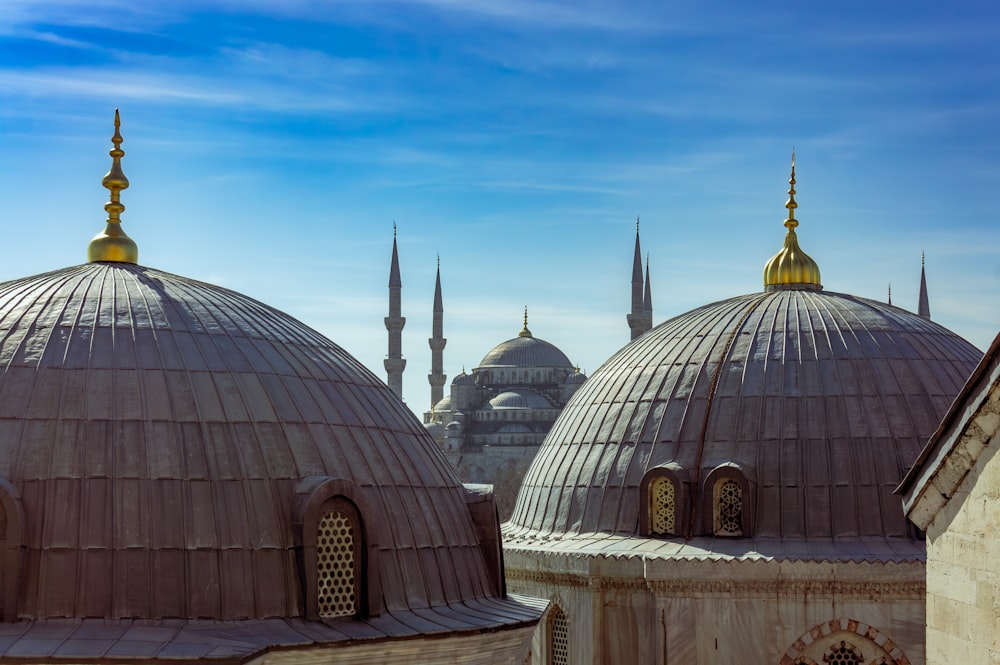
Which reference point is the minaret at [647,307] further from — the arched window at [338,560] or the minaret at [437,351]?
the arched window at [338,560]

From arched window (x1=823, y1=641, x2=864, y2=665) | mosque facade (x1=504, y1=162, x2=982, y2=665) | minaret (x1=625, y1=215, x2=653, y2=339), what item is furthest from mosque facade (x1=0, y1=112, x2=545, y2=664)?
minaret (x1=625, y1=215, x2=653, y2=339)

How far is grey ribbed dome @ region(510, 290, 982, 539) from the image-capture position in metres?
18.4

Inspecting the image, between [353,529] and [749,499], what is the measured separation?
6977 mm

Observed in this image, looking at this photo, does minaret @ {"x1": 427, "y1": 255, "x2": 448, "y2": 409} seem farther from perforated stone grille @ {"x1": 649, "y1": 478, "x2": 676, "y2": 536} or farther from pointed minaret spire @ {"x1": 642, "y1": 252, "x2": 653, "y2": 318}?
perforated stone grille @ {"x1": 649, "y1": 478, "x2": 676, "y2": 536}

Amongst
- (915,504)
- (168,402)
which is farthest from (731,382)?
(915,504)

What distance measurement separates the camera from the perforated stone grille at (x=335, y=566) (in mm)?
12789

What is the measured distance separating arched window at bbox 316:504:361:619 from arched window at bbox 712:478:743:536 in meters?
6.84

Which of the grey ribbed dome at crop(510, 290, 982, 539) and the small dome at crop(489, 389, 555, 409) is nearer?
the grey ribbed dome at crop(510, 290, 982, 539)

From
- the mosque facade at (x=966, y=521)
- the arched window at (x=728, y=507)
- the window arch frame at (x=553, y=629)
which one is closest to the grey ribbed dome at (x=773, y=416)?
the arched window at (x=728, y=507)

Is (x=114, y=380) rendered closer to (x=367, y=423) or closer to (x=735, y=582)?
(x=367, y=423)

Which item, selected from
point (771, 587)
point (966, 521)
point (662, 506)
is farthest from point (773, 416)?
point (966, 521)

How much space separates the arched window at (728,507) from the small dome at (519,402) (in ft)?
221

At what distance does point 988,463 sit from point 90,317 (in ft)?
30.1

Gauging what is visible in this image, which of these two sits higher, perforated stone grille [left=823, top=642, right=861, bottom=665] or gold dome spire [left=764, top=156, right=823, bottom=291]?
gold dome spire [left=764, top=156, right=823, bottom=291]
